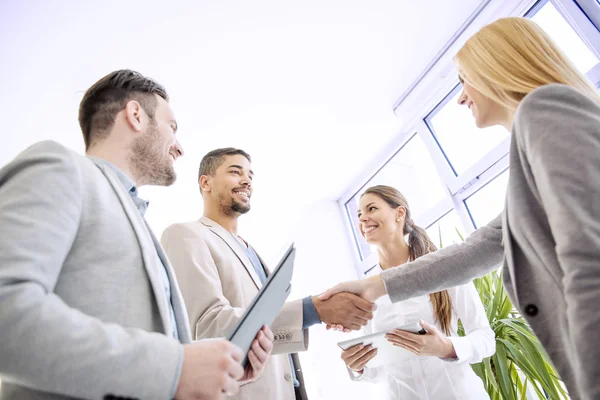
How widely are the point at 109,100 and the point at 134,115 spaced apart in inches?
4.5

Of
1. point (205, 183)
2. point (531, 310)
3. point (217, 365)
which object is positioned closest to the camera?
point (217, 365)

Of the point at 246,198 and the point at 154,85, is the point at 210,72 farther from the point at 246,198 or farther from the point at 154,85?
the point at 154,85

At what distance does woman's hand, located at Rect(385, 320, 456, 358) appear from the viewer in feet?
5.33

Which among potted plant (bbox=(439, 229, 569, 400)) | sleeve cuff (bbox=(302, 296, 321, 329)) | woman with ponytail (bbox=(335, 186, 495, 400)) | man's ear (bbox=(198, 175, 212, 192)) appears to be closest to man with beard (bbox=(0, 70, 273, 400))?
sleeve cuff (bbox=(302, 296, 321, 329))

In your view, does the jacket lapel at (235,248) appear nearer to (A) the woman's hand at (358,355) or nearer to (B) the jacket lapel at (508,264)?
(A) the woman's hand at (358,355)

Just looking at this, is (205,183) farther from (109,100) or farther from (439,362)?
(439,362)

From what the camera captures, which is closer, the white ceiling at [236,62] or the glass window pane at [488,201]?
the white ceiling at [236,62]

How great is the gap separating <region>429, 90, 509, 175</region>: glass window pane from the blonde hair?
282 cm

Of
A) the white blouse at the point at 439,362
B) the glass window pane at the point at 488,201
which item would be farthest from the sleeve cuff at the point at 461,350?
the glass window pane at the point at 488,201

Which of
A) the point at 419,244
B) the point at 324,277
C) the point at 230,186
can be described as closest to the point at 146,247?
the point at 230,186

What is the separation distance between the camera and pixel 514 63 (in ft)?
4.01

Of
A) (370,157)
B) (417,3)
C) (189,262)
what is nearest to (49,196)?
(189,262)

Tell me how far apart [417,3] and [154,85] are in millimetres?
2681

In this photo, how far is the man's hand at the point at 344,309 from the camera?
5.58 ft
